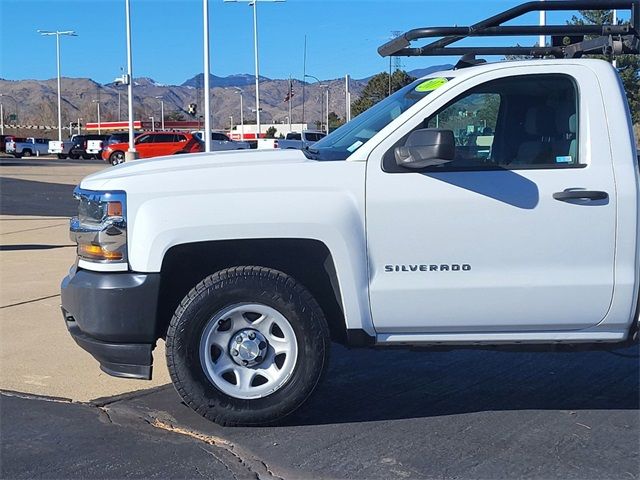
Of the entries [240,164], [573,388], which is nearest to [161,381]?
[240,164]

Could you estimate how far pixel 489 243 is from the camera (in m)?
4.55

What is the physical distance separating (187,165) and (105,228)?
60 cm

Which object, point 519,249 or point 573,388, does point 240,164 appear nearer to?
point 519,249

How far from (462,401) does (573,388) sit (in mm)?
881

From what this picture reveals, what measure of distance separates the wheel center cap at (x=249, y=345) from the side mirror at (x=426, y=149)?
1.28 metres

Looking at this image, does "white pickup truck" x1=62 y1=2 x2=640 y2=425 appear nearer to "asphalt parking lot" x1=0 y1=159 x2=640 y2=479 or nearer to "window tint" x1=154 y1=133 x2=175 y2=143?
"asphalt parking lot" x1=0 y1=159 x2=640 y2=479

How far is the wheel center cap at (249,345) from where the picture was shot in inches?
181

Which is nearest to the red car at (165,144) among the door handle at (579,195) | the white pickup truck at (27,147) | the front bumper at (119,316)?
the white pickup truck at (27,147)

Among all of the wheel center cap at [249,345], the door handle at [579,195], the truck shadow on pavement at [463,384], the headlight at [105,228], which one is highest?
the door handle at [579,195]

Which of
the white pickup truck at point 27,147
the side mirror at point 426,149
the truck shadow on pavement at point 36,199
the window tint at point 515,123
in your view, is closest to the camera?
the side mirror at point 426,149

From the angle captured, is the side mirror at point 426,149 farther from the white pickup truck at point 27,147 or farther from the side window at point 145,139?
the white pickup truck at point 27,147

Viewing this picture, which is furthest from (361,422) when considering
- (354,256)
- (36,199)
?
(36,199)

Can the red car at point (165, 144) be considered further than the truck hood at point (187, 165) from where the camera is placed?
Yes

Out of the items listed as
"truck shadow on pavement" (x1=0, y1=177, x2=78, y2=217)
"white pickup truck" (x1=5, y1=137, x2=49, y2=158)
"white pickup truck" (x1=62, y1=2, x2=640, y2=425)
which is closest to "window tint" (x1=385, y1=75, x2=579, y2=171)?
"white pickup truck" (x1=62, y1=2, x2=640, y2=425)
